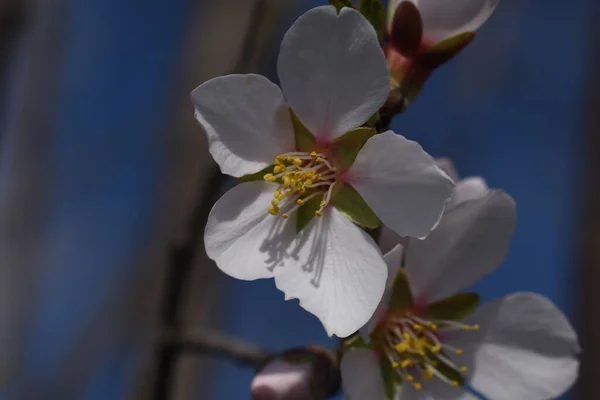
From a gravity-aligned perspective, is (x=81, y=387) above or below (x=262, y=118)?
below

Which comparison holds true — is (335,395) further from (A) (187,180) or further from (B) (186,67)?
(B) (186,67)

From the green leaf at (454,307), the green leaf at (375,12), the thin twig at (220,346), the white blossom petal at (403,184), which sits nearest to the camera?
the white blossom petal at (403,184)

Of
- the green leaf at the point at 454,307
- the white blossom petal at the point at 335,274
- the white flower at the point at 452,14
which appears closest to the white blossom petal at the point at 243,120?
the white blossom petal at the point at 335,274

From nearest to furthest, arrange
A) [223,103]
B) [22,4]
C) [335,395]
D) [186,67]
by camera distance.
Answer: [223,103], [335,395], [22,4], [186,67]

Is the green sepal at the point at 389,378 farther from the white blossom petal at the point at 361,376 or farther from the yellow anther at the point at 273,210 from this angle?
the yellow anther at the point at 273,210

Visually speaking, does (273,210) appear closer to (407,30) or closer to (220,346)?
(407,30)

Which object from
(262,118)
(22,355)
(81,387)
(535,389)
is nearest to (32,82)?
(22,355)
